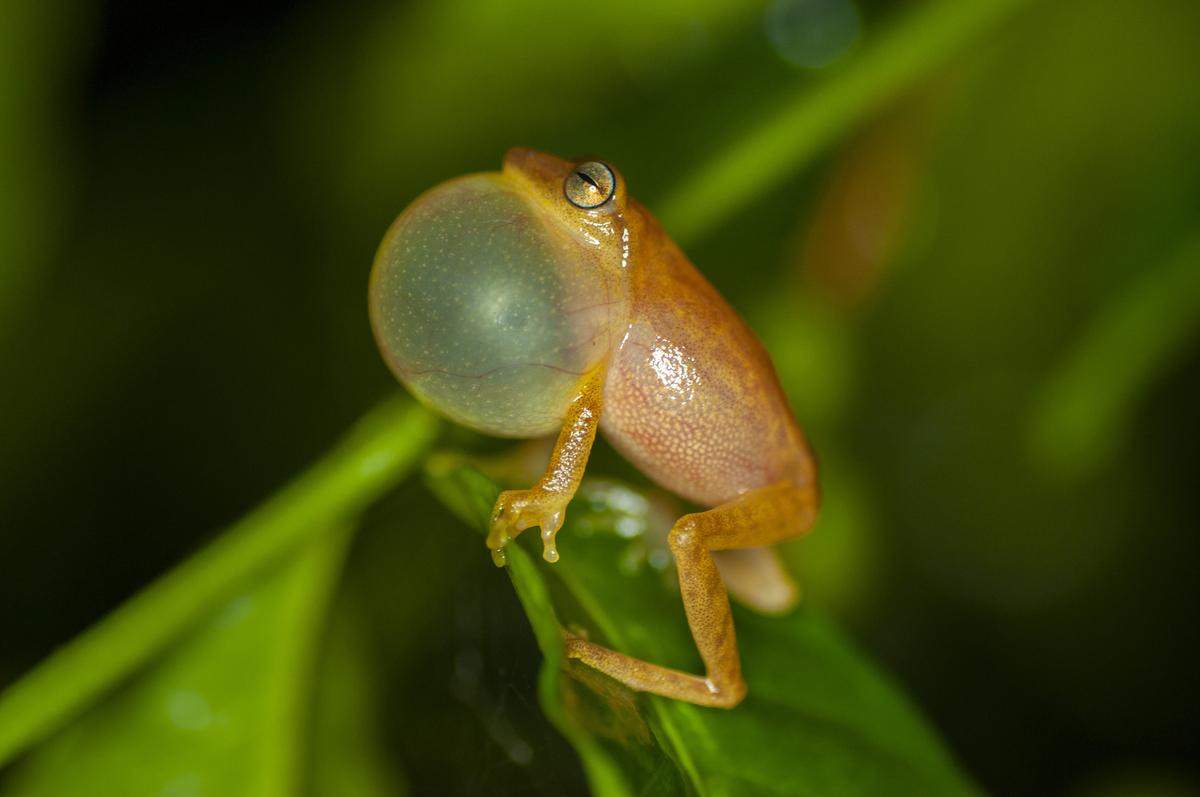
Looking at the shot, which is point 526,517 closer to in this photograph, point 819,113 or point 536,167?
point 536,167

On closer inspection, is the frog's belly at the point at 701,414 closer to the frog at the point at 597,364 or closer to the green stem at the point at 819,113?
the frog at the point at 597,364

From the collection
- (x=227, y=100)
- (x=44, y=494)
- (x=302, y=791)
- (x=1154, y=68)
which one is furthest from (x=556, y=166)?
(x=1154, y=68)

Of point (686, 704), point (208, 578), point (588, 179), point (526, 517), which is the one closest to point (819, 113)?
point (588, 179)

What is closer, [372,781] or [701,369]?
[701,369]

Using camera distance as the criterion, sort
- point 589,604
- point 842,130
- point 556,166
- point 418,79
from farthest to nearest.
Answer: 1. point 418,79
2. point 842,130
3. point 556,166
4. point 589,604

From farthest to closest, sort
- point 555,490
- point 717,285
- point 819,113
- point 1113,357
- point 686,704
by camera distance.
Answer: point 717,285
point 1113,357
point 819,113
point 555,490
point 686,704

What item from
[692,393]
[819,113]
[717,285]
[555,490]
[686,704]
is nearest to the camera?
[686,704]

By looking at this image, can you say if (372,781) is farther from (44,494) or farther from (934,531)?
(934,531)

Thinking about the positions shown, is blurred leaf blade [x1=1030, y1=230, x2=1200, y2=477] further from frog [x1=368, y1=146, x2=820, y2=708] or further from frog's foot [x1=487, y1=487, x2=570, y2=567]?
frog's foot [x1=487, y1=487, x2=570, y2=567]
